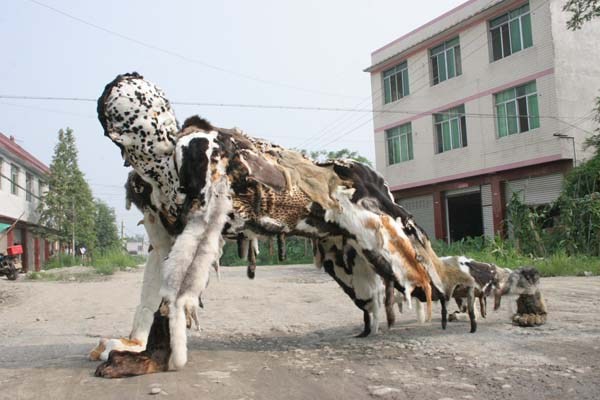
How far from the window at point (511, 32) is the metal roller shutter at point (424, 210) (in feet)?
21.0

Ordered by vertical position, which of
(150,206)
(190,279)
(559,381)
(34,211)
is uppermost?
(34,211)

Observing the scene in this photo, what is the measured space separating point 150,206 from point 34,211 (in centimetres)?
2918

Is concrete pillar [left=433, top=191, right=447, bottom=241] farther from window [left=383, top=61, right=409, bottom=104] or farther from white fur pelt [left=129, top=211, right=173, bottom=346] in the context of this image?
white fur pelt [left=129, top=211, right=173, bottom=346]

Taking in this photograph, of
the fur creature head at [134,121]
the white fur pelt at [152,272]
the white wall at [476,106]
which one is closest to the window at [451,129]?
the white wall at [476,106]

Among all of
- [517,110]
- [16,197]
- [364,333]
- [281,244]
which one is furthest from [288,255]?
[281,244]

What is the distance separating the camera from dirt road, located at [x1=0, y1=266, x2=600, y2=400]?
293 cm

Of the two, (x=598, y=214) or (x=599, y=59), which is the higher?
(x=599, y=59)

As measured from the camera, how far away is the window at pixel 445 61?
21734 mm

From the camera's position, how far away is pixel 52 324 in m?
6.31

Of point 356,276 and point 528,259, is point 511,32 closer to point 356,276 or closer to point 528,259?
point 528,259

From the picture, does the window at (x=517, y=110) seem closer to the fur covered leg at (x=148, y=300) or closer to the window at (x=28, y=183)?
the fur covered leg at (x=148, y=300)

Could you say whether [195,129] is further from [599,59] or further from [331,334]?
[599,59]

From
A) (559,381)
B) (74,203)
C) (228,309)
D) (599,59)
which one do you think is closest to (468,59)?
(599,59)

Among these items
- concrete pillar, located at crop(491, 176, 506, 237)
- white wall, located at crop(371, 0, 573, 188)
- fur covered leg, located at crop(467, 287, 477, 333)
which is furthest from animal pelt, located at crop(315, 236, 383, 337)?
concrete pillar, located at crop(491, 176, 506, 237)
